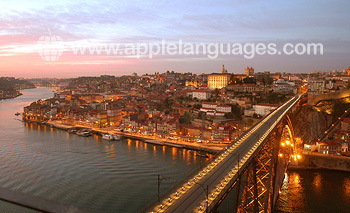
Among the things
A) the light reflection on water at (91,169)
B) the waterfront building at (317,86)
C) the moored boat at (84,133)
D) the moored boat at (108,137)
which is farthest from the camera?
the waterfront building at (317,86)

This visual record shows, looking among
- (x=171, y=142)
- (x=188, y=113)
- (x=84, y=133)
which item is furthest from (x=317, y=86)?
(x=84, y=133)

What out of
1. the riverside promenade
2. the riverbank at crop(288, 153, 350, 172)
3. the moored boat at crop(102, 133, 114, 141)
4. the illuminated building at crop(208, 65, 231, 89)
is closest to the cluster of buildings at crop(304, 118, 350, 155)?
the riverbank at crop(288, 153, 350, 172)

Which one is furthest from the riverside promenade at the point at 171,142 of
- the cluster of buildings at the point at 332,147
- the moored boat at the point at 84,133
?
the cluster of buildings at the point at 332,147

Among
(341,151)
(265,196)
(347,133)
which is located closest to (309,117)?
(347,133)

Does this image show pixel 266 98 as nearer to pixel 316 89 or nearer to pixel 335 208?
pixel 316 89

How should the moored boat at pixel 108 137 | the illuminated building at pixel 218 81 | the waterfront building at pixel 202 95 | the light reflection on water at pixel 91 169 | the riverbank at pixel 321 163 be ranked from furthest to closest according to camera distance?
the illuminated building at pixel 218 81, the waterfront building at pixel 202 95, the moored boat at pixel 108 137, the riverbank at pixel 321 163, the light reflection on water at pixel 91 169

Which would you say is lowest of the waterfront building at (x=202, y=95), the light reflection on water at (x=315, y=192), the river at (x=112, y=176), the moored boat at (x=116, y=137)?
the light reflection on water at (x=315, y=192)

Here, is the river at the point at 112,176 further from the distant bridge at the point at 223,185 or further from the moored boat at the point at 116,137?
the distant bridge at the point at 223,185

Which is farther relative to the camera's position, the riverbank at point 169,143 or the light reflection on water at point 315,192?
the riverbank at point 169,143

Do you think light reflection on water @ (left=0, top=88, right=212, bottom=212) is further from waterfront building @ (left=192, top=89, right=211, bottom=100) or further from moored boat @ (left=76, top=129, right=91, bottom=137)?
waterfront building @ (left=192, top=89, right=211, bottom=100)
